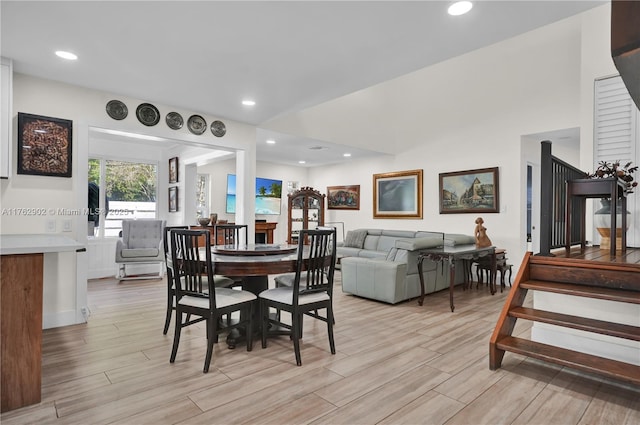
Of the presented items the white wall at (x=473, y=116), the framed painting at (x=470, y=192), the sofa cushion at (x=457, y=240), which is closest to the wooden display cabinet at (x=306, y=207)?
the white wall at (x=473, y=116)

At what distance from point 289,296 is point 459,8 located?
2273 mm

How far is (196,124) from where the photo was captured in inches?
175

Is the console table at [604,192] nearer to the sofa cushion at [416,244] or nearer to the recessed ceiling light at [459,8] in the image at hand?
the sofa cushion at [416,244]

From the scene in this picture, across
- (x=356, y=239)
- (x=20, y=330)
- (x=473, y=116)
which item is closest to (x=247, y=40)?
(x=20, y=330)

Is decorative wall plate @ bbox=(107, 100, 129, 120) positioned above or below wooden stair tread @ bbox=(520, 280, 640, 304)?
above

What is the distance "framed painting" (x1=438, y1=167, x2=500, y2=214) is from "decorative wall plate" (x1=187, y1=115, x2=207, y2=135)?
4400mm

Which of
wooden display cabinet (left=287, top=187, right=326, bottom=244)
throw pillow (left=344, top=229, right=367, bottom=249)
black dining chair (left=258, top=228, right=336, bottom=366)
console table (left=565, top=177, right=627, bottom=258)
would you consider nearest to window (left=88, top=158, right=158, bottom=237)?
wooden display cabinet (left=287, top=187, right=326, bottom=244)

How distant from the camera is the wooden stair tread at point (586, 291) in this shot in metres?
2.22

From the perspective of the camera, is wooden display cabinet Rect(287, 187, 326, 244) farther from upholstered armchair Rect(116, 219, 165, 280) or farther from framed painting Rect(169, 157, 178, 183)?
upholstered armchair Rect(116, 219, 165, 280)

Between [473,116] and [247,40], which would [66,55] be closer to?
[247,40]

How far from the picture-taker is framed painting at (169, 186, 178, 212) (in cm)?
687

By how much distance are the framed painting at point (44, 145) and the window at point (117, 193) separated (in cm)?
307

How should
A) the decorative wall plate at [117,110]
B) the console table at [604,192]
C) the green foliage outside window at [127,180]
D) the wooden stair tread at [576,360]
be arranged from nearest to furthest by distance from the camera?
the wooden stair tread at [576,360] < the console table at [604,192] < the decorative wall plate at [117,110] < the green foliage outside window at [127,180]

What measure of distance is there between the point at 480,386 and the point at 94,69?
401 centimetres
